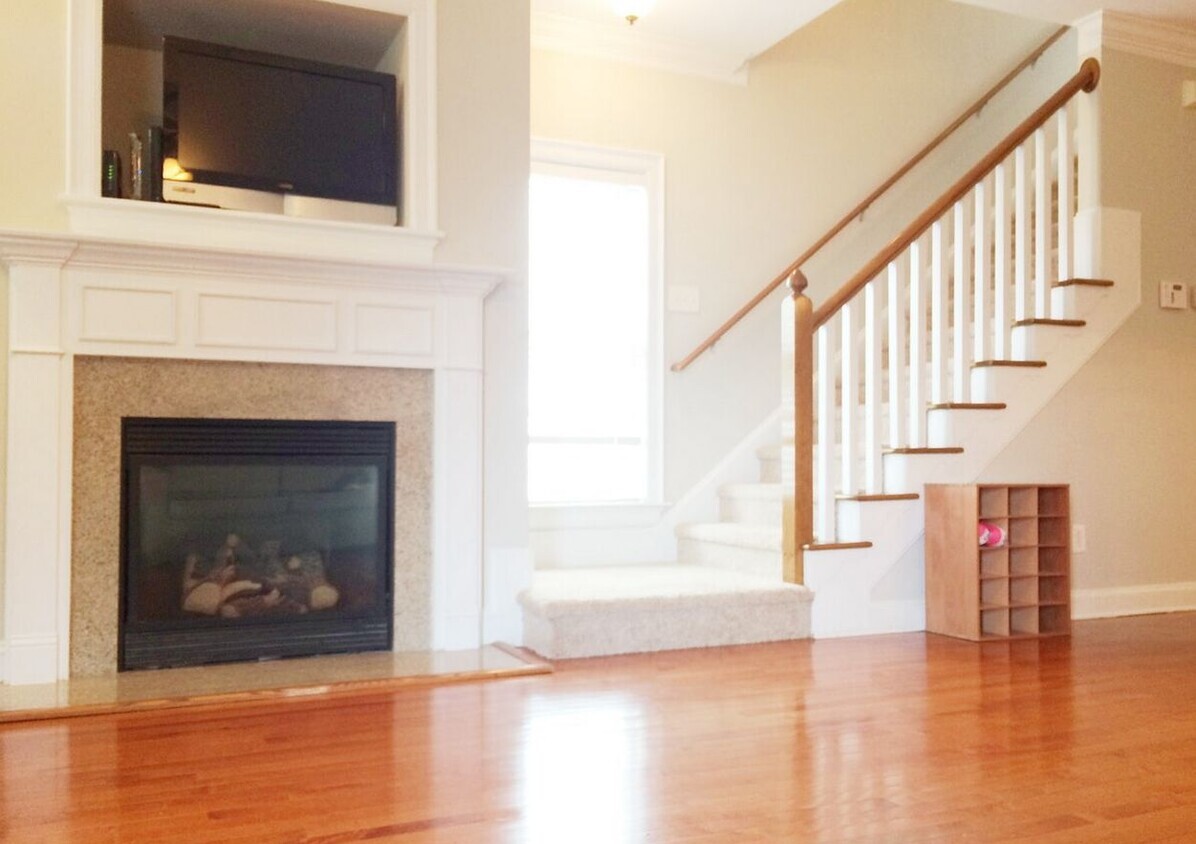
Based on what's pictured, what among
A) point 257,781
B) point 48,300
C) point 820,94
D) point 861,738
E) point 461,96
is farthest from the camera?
point 820,94

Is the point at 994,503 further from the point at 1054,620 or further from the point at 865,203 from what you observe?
the point at 865,203

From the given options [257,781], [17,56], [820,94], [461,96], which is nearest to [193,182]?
[17,56]

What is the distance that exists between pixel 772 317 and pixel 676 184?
2.71 ft

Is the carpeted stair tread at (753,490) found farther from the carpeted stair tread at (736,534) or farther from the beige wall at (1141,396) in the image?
the beige wall at (1141,396)

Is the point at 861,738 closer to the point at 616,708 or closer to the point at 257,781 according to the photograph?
the point at 616,708

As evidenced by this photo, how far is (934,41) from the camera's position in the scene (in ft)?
18.4

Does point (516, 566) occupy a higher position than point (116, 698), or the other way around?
point (516, 566)

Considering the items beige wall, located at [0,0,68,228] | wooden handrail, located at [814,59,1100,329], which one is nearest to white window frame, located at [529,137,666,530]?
wooden handrail, located at [814,59,1100,329]

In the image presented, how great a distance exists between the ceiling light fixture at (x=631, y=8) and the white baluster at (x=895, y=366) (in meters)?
1.49

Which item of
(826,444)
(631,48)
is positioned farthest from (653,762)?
(631,48)

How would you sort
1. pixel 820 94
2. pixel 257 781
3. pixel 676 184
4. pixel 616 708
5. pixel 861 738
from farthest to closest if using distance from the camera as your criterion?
1. pixel 820 94
2. pixel 676 184
3. pixel 616 708
4. pixel 861 738
5. pixel 257 781

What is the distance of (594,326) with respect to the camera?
187 inches

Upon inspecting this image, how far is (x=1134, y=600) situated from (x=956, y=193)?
1945 mm

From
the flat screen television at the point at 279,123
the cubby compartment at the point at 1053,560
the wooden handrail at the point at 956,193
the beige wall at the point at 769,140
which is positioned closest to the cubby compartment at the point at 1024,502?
the cubby compartment at the point at 1053,560
